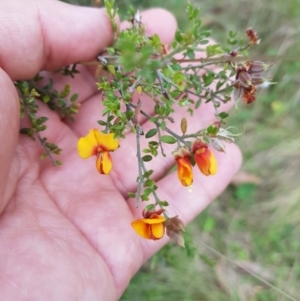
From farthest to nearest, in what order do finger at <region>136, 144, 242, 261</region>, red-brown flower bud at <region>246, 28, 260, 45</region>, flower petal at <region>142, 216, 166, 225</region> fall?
finger at <region>136, 144, 242, 261</region>
red-brown flower bud at <region>246, 28, 260, 45</region>
flower petal at <region>142, 216, 166, 225</region>

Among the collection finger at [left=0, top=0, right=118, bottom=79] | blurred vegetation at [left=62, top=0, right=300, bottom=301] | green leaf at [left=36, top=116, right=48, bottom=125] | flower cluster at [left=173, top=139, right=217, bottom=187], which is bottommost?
blurred vegetation at [left=62, top=0, right=300, bottom=301]

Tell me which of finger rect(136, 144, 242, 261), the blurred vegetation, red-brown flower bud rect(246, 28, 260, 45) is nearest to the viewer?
red-brown flower bud rect(246, 28, 260, 45)

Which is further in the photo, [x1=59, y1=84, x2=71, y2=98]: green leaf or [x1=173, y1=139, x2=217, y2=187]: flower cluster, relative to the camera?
[x1=59, y1=84, x2=71, y2=98]: green leaf

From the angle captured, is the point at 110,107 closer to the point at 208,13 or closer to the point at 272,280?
the point at 272,280

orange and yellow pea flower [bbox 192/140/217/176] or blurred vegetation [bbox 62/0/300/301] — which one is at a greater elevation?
orange and yellow pea flower [bbox 192/140/217/176]

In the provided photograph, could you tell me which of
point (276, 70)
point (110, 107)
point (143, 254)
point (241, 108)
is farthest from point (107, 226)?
point (276, 70)

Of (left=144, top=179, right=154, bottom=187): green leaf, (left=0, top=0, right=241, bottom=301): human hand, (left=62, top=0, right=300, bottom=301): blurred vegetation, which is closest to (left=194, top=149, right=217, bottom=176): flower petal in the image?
(left=144, top=179, right=154, bottom=187): green leaf

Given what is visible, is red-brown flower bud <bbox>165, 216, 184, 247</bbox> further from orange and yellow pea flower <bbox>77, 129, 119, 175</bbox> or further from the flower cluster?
orange and yellow pea flower <bbox>77, 129, 119, 175</bbox>
